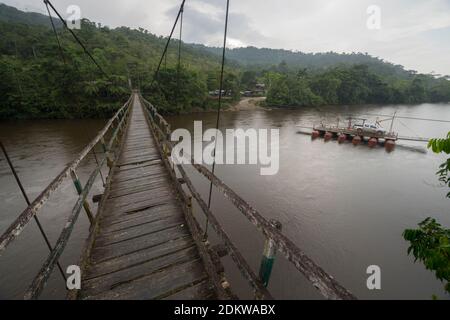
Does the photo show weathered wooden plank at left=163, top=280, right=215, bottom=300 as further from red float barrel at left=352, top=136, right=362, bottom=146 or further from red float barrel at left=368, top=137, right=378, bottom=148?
red float barrel at left=368, top=137, right=378, bottom=148

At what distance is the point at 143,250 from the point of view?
2592 mm

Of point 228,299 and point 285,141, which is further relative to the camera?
point 285,141

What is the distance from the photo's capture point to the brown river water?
634cm

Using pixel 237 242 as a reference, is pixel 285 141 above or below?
above

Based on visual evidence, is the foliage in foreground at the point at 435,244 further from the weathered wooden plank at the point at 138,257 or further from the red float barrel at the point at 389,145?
the red float barrel at the point at 389,145

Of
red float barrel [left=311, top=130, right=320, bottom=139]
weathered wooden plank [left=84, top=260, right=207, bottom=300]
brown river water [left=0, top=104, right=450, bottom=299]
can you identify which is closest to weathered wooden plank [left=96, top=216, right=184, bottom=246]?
weathered wooden plank [left=84, top=260, right=207, bottom=300]

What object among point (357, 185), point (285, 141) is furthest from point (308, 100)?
point (357, 185)

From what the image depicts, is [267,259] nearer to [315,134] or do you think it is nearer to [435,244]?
[435,244]

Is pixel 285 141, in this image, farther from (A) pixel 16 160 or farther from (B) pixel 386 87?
(B) pixel 386 87

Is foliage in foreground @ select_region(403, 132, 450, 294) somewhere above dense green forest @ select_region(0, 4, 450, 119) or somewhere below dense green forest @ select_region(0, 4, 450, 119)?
below

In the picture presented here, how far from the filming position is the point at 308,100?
162 feet

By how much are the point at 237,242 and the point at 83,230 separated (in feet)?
19.2

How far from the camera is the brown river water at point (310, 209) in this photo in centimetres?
634

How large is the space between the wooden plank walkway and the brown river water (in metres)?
3.96
